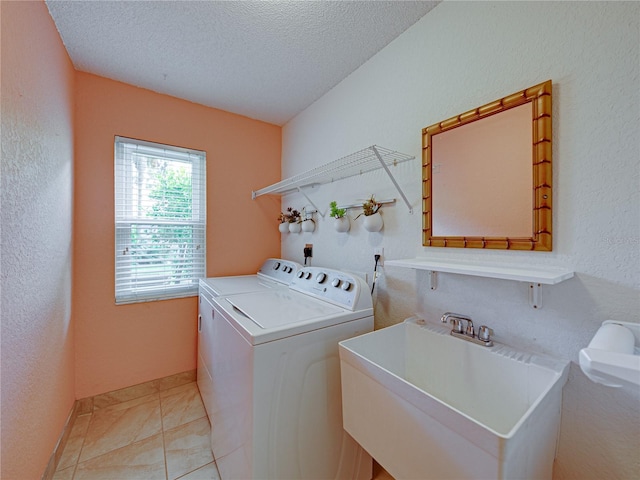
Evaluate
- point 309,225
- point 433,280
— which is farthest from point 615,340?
point 309,225

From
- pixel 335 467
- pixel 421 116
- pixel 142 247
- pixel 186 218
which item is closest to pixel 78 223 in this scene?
pixel 142 247

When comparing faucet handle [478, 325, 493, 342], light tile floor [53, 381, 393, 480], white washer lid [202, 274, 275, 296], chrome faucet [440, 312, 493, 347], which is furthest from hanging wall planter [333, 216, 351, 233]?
A: light tile floor [53, 381, 393, 480]

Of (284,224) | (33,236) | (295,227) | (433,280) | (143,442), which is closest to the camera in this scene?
(33,236)

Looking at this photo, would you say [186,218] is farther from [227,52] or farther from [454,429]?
[454,429]

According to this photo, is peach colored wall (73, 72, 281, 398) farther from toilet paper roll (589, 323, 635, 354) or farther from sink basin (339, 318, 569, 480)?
toilet paper roll (589, 323, 635, 354)

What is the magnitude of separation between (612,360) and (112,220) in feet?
8.41

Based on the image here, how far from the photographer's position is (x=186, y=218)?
2193 mm

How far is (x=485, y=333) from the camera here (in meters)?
1.05

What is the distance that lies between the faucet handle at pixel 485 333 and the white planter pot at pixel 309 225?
4.40ft

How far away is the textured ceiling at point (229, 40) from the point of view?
1301 millimetres

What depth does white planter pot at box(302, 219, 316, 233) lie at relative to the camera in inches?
82.4

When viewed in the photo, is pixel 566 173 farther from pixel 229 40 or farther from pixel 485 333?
pixel 229 40

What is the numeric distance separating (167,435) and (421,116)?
8.03 feet

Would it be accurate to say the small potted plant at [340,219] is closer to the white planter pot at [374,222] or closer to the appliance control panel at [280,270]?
the white planter pot at [374,222]
